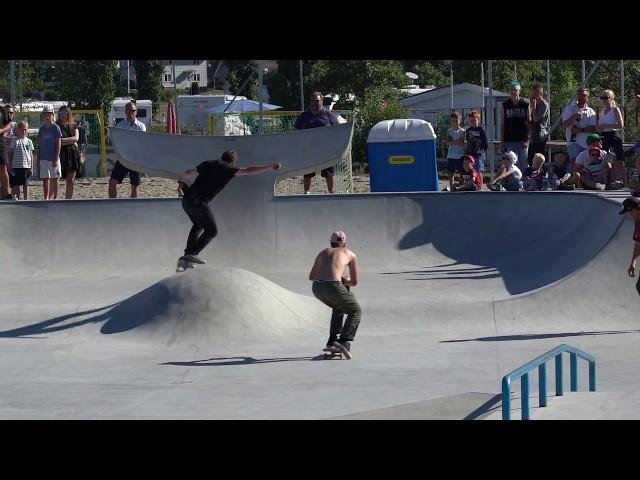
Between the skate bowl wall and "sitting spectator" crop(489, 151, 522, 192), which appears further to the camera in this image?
"sitting spectator" crop(489, 151, 522, 192)

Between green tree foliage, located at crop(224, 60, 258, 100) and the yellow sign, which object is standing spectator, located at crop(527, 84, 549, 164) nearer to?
the yellow sign

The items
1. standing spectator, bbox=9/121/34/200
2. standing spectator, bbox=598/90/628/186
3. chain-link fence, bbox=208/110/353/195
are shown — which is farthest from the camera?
chain-link fence, bbox=208/110/353/195

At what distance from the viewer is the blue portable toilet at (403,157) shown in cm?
1977

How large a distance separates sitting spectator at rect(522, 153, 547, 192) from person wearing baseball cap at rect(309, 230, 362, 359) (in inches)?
291

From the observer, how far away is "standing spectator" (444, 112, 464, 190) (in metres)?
19.2

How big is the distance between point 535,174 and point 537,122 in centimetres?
93

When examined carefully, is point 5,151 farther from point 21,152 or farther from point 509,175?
point 509,175

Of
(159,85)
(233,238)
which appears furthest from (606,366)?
(159,85)

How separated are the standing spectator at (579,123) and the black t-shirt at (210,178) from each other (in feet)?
22.7

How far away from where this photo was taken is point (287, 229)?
659 inches

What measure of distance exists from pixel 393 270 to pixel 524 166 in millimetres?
4032

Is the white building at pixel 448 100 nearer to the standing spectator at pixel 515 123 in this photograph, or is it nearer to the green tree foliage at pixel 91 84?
the green tree foliage at pixel 91 84

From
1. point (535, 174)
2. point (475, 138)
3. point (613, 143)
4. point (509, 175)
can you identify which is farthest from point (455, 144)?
point (613, 143)

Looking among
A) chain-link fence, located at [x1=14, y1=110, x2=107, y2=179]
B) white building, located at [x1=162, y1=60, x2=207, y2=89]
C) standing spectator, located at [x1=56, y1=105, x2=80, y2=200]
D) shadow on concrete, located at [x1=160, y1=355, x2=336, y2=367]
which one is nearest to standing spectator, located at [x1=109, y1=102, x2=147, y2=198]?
standing spectator, located at [x1=56, y1=105, x2=80, y2=200]
